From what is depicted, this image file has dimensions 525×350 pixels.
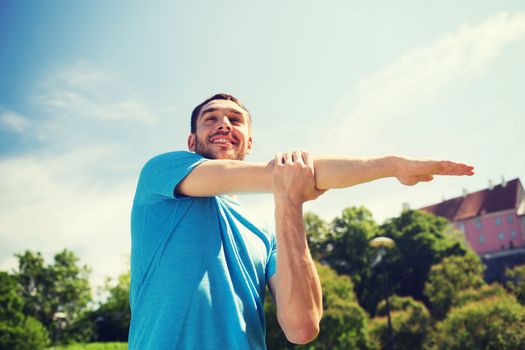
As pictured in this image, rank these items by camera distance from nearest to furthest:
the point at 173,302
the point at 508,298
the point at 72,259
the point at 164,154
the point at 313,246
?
the point at 173,302 < the point at 164,154 < the point at 508,298 < the point at 313,246 < the point at 72,259

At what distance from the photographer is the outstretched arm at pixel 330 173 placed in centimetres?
159

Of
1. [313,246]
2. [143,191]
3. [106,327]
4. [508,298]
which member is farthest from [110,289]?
[143,191]

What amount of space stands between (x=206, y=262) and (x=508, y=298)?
1916 centimetres

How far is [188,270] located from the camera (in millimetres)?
1572

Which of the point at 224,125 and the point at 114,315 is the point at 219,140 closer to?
the point at 224,125

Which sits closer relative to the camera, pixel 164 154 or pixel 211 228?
pixel 211 228

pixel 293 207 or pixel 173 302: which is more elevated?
pixel 293 207

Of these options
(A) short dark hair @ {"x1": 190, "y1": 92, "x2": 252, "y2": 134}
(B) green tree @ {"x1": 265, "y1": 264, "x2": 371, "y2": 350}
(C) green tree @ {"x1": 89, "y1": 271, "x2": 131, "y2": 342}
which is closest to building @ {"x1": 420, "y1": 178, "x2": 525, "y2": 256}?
(B) green tree @ {"x1": 265, "y1": 264, "x2": 371, "y2": 350}

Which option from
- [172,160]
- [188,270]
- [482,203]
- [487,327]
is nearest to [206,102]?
[172,160]

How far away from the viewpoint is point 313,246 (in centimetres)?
3712

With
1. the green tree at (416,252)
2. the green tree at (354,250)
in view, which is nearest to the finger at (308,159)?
the green tree at (354,250)

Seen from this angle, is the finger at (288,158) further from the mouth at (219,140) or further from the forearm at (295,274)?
the mouth at (219,140)

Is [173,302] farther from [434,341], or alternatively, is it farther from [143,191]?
[434,341]

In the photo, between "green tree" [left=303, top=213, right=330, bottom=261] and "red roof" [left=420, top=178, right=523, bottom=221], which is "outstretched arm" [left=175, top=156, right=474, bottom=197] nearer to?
"green tree" [left=303, top=213, right=330, bottom=261]
